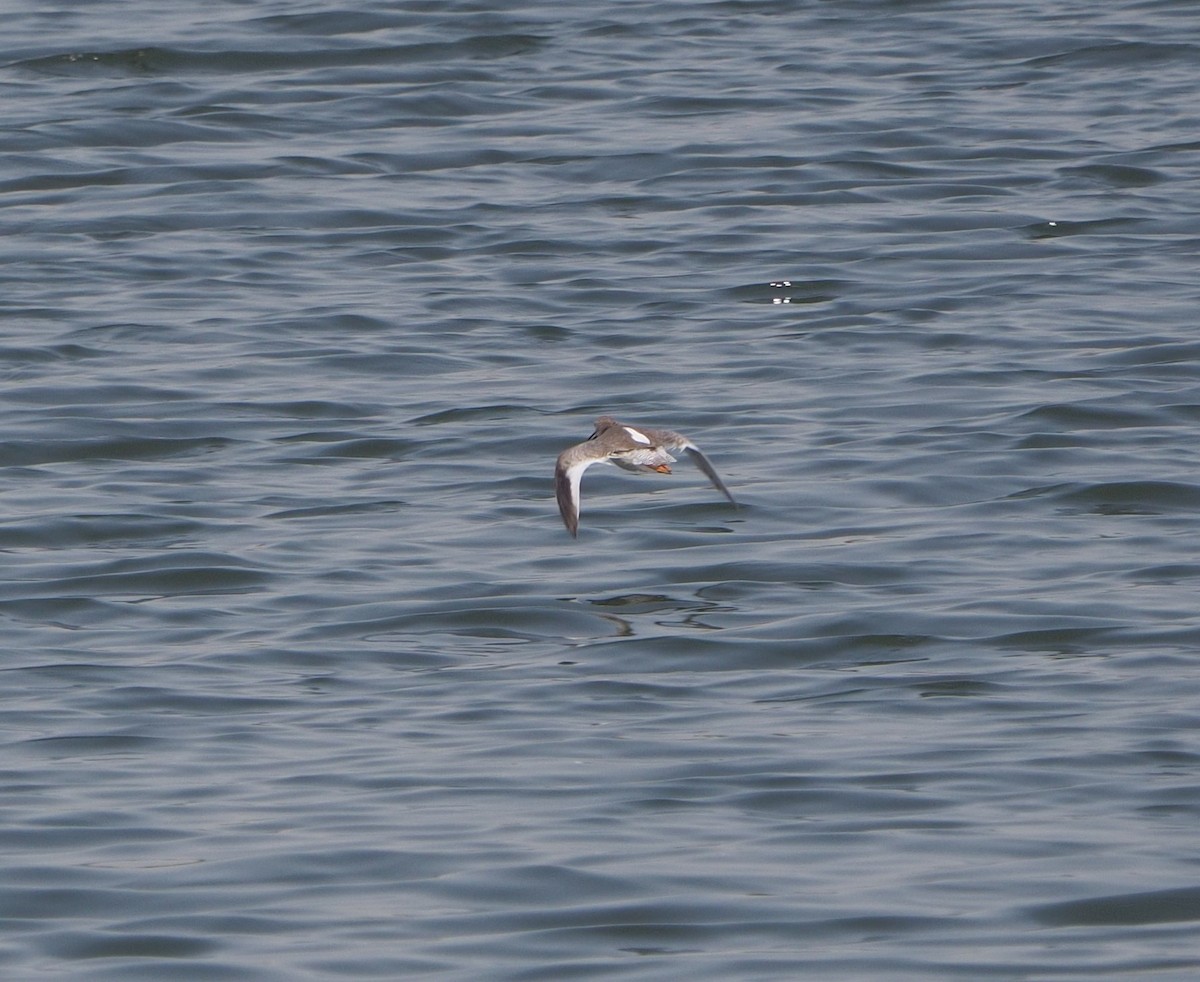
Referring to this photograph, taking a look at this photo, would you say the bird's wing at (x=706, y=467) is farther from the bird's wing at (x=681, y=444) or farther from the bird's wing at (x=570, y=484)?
the bird's wing at (x=570, y=484)

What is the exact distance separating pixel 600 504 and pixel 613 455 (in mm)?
1769

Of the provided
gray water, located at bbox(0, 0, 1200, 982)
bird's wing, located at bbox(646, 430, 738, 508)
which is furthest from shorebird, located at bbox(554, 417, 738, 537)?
gray water, located at bbox(0, 0, 1200, 982)

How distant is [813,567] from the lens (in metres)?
10.3

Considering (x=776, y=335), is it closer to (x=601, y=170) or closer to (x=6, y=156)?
(x=601, y=170)

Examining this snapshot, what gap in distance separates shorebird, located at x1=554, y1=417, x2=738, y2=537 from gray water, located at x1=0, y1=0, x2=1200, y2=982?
0.44m

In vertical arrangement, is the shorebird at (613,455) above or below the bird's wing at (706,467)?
above

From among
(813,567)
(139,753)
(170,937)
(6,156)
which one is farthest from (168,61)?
(170,937)

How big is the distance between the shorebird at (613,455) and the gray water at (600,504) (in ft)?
1.44

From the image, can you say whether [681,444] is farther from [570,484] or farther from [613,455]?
[570,484]

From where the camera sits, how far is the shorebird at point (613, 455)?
9609mm

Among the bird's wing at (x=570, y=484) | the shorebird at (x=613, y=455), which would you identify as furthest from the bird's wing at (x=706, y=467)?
the bird's wing at (x=570, y=484)

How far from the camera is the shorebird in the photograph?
31.5ft

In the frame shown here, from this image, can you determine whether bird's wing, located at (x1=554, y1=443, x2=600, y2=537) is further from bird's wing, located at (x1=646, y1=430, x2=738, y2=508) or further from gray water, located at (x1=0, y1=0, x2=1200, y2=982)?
gray water, located at (x1=0, y1=0, x2=1200, y2=982)

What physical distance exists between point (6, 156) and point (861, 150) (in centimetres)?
603
